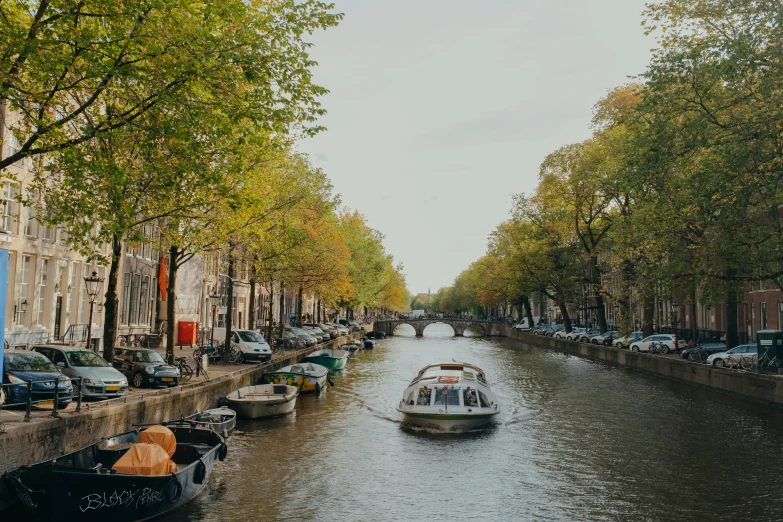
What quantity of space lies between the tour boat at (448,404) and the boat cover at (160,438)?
11535 mm

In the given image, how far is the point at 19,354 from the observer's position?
2012 centimetres

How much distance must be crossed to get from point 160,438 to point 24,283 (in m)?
20.1

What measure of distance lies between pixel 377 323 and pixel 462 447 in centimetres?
9512

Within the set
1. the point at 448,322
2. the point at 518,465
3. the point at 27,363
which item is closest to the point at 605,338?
the point at 518,465

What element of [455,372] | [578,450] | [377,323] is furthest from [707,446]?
[377,323]

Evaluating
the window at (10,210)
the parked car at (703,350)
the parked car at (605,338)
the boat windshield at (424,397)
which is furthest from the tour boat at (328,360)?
the parked car at (605,338)

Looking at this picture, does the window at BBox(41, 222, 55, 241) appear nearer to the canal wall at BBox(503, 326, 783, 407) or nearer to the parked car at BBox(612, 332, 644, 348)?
the canal wall at BBox(503, 326, 783, 407)

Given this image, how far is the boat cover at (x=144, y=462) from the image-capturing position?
45.8 feet

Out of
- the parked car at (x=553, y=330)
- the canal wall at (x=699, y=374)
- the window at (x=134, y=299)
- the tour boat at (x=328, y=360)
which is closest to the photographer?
the canal wall at (x=699, y=374)

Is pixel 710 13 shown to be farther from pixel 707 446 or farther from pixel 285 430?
pixel 285 430

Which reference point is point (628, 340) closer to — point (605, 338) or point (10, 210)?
point (605, 338)

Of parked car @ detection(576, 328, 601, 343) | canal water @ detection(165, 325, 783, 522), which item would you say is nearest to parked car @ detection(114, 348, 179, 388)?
canal water @ detection(165, 325, 783, 522)

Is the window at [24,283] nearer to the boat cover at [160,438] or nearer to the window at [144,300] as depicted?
the window at [144,300]

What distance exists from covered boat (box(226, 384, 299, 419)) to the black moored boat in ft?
37.4
